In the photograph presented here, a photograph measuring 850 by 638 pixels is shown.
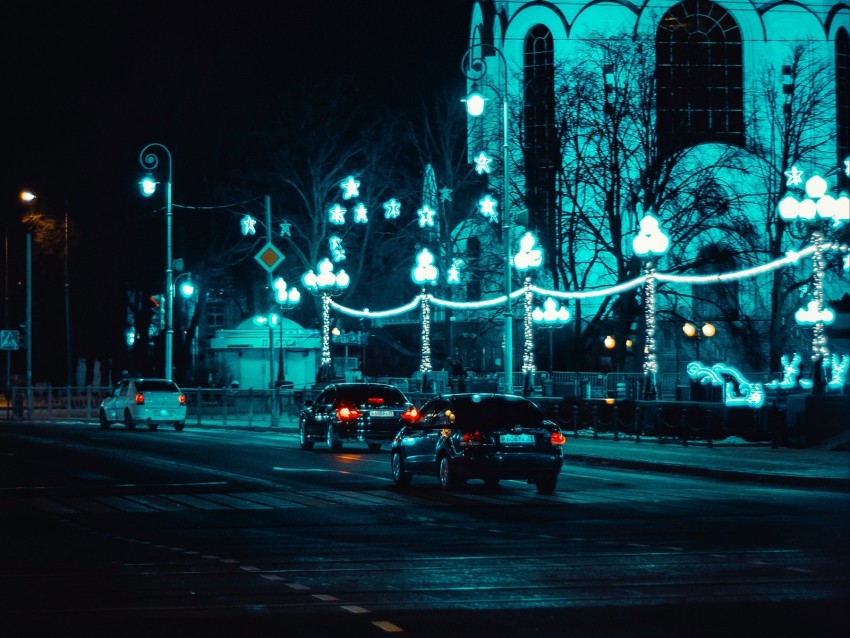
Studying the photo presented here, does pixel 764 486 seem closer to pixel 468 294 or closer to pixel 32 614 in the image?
pixel 32 614

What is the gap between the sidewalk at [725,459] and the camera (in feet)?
76.6

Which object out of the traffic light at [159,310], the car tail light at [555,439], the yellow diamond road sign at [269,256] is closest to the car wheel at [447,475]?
the car tail light at [555,439]

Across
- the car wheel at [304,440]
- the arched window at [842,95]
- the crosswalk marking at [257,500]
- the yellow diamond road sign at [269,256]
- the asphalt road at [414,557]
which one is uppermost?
the arched window at [842,95]

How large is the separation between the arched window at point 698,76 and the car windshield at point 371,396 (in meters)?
22.5

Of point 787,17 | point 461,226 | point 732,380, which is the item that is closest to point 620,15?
point 787,17

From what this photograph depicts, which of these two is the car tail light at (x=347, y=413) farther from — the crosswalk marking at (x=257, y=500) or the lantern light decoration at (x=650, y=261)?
the lantern light decoration at (x=650, y=261)

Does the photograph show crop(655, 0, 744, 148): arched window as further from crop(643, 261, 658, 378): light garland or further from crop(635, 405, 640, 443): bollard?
crop(635, 405, 640, 443): bollard

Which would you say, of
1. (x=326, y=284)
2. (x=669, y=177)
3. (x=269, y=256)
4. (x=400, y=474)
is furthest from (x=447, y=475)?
(x=326, y=284)

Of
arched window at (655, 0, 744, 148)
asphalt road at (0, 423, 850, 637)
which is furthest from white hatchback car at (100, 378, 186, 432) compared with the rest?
arched window at (655, 0, 744, 148)

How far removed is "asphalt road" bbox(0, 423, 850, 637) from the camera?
966cm

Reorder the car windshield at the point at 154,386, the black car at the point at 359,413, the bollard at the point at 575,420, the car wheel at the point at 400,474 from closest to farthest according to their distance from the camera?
the car wheel at the point at 400,474
the black car at the point at 359,413
the bollard at the point at 575,420
the car windshield at the point at 154,386

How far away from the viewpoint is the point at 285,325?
58.9 m

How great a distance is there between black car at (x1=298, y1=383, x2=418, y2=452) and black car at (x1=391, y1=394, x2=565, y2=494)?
8.99 meters

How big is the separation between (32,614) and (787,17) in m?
68.6
